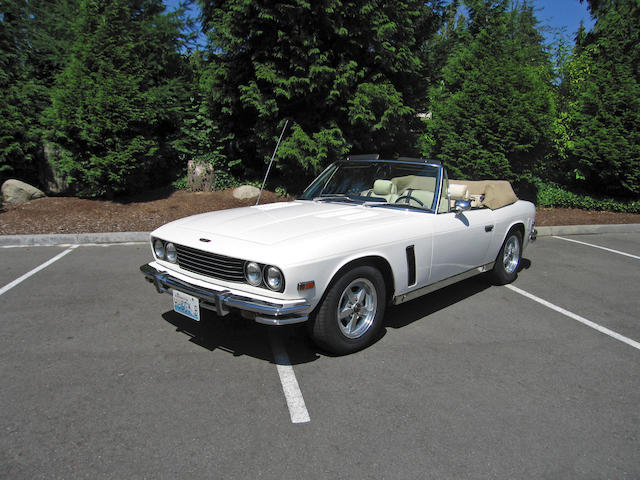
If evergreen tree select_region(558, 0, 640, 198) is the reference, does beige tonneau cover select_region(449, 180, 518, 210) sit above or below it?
below

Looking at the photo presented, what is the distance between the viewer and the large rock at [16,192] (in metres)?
9.87

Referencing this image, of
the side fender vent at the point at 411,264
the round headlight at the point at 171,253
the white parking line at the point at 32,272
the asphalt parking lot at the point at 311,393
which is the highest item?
the round headlight at the point at 171,253

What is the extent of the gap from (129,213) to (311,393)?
7684mm

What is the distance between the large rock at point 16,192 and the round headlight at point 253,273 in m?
9.26

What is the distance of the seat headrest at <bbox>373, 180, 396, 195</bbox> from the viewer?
4594 millimetres

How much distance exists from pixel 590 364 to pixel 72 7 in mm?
12562

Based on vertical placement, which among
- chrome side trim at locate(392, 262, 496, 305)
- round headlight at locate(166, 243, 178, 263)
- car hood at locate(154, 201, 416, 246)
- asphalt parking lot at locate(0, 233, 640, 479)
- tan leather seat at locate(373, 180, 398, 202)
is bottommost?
asphalt parking lot at locate(0, 233, 640, 479)

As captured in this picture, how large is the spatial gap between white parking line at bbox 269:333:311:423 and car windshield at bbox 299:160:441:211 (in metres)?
1.70

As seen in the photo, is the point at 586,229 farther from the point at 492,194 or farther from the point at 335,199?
the point at 335,199

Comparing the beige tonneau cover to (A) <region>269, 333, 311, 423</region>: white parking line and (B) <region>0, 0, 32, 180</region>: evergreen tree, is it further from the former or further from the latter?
(B) <region>0, 0, 32, 180</region>: evergreen tree

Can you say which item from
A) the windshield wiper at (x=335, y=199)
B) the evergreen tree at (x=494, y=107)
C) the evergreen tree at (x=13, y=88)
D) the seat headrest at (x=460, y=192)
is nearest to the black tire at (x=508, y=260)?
the seat headrest at (x=460, y=192)

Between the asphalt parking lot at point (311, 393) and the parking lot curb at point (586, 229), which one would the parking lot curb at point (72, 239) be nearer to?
the asphalt parking lot at point (311, 393)

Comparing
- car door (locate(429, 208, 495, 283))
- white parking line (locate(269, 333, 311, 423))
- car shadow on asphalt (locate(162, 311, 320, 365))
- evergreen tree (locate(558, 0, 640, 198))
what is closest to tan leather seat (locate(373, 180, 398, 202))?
car door (locate(429, 208, 495, 283))

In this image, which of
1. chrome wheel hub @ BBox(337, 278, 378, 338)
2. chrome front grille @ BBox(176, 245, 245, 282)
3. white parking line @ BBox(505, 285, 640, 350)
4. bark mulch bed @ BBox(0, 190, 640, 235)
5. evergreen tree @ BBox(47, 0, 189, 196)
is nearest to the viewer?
chrome front grille @ BBox(176, 245, 245, 282)
